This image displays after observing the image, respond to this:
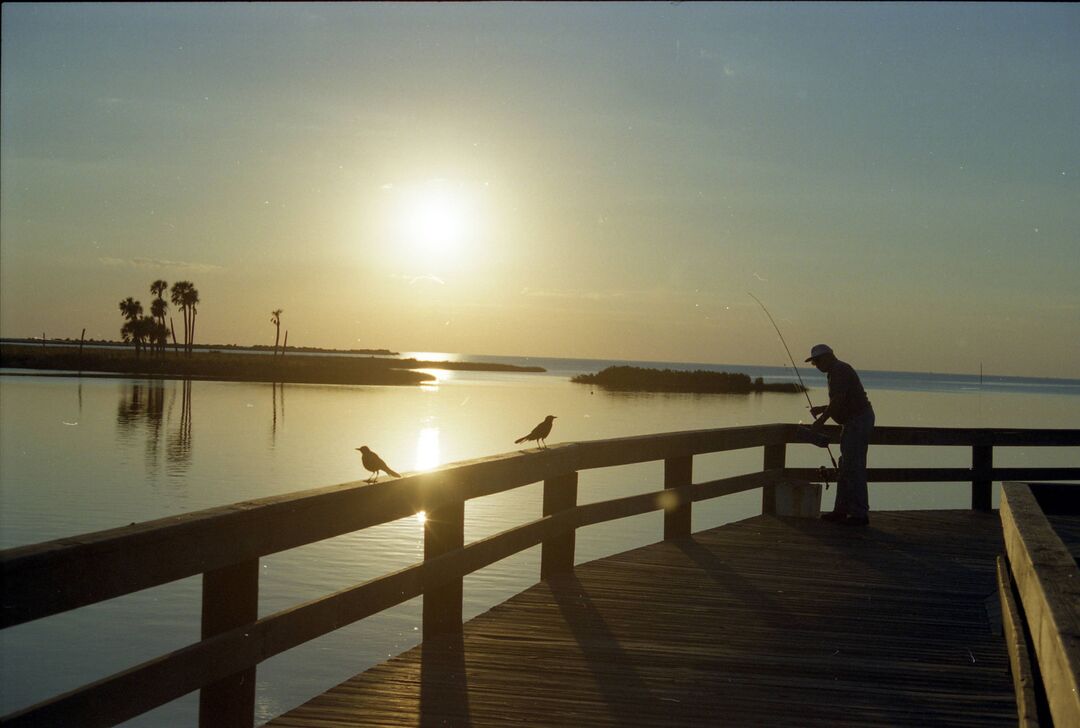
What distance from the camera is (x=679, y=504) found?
977cm

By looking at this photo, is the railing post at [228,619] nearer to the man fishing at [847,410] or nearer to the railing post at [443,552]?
the railing post at [443,552]

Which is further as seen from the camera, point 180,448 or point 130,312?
point 130,312

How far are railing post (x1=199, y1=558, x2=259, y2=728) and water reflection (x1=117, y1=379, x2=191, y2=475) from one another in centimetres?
2393

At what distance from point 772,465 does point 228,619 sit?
8942 mm

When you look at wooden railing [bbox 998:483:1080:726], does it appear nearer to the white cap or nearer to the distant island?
the white cap

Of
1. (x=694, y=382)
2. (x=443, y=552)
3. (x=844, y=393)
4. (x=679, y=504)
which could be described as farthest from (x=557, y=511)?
(x=694, y=382)

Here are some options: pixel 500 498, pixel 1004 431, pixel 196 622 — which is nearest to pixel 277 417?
pixel 500 498

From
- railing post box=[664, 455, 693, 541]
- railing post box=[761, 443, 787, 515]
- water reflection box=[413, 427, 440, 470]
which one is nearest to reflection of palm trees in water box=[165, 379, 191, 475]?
water reflection box=[413, 427, 440, 470]

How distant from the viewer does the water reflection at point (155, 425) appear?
29.5 m

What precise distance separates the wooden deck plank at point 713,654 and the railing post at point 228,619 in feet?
1.66

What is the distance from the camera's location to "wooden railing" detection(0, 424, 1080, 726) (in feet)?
10.00

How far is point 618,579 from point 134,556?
17.0 feet

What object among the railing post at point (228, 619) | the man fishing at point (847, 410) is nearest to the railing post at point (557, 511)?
the railing post at point (228, 619)

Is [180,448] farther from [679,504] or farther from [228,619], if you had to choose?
[228,619]
